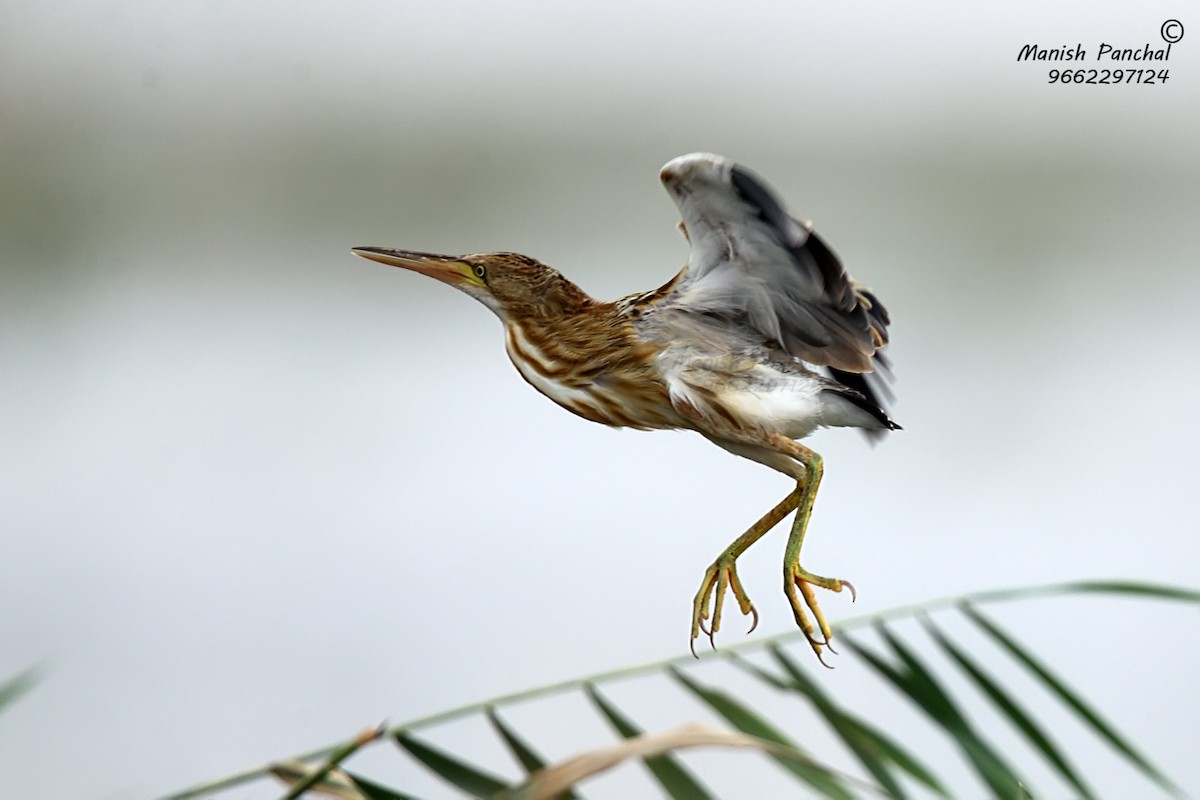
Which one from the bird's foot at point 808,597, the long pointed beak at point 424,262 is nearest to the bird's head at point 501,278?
the long pointed beak at point 424,262

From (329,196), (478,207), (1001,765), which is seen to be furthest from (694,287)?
(329,196)

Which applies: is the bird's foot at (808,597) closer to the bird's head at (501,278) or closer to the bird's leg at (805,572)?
the bird's leg at (805,572)

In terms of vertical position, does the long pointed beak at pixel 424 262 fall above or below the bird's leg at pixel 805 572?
above

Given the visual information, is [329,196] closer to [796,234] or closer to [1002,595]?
[1002,595]

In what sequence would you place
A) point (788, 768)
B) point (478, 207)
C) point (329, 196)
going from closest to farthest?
point (788, 768)
point (478, 207)
point (329, 196)

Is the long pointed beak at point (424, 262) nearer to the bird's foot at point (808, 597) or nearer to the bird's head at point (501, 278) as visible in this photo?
the bird's head at point (501, 278)

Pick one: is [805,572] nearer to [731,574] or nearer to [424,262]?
[731,574]
